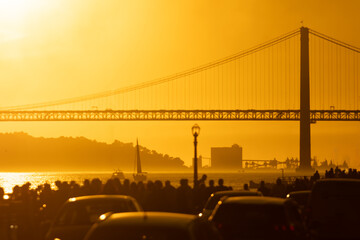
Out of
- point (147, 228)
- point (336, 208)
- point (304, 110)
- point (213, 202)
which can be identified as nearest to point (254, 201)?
point (336, 208)

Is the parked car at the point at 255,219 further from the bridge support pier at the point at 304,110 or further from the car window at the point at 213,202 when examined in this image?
the bridge support pier at the point at 304,110

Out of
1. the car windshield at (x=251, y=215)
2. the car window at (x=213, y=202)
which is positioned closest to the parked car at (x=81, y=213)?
the car windshield at (x=251, y=215)

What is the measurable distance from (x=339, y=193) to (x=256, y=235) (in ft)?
13.9

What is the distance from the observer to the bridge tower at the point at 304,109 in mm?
95938

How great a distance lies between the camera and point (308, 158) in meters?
96.4

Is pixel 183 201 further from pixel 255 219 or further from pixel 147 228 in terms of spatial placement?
pixel 147 228

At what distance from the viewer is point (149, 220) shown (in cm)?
953

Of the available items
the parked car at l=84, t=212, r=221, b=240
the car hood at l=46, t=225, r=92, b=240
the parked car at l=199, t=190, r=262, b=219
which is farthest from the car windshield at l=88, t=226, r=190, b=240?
the parked car at l=199, t=190, r=262, b=219

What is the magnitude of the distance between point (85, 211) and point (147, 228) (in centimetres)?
486

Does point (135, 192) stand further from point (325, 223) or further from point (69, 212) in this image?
point (69, 212)

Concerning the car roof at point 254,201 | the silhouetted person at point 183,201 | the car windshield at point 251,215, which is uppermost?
the car roof at point 254,201

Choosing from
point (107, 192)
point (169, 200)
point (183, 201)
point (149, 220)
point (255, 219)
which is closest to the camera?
point (149, 220)

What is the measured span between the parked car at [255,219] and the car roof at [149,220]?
10.8 ft

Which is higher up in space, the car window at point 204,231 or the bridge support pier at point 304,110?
the bridge support pier at point 304,110
